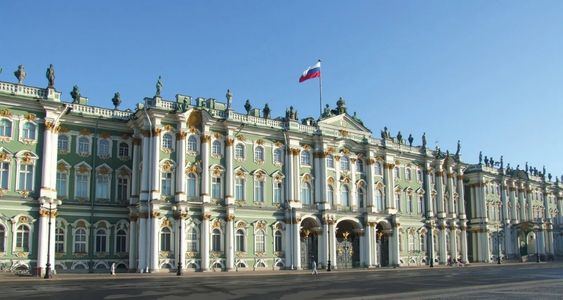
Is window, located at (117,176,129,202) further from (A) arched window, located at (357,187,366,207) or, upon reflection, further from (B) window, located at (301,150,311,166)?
(A) arched window, located at (357,187,366,207)

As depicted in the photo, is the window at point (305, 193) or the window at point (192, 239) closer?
the window at point (192, 239)

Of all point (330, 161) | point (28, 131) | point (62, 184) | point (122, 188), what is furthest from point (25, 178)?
point (330, 161)

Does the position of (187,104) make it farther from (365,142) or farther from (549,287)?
(549,287)

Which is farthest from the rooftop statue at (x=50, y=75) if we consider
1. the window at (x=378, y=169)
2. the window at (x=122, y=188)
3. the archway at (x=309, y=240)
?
the window at (x=378, y=169)

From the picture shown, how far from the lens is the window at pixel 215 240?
59.6 metres

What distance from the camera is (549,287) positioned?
3412 centimetres

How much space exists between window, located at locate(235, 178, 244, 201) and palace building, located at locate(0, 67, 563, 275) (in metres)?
0.18

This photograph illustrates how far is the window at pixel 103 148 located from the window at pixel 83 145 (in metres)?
1.19

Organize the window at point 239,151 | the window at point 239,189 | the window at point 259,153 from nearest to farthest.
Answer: the window at point 239,189
the window at point 239,151
the window at point 259,153

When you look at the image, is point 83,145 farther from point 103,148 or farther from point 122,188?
point 122,188

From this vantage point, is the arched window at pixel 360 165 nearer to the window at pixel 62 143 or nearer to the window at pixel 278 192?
the window at pixel 278 192

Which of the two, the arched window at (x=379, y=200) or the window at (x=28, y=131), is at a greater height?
the window at (x=28, y=131)

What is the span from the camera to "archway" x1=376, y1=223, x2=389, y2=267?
2953 inches

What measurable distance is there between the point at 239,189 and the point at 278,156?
21.5 ft
